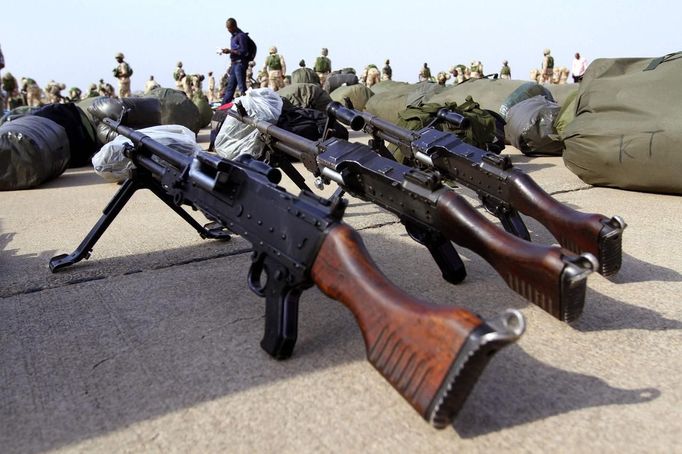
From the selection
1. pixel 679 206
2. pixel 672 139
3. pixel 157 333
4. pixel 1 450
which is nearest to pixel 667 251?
pixel 679 206

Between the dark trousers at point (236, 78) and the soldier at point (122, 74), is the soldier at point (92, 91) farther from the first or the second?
the dark trousers at point (236, 78)

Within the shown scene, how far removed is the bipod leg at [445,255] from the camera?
9.51ft

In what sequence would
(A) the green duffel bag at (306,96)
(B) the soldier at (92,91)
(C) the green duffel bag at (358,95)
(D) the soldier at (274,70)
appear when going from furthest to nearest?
(B) the soldier at (92,91)
(D) the soldier at (274,70)
(C) the green duffel bag at (358,95)
(A) the green duffel bag at (306,96)

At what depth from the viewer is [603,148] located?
5.06 metres

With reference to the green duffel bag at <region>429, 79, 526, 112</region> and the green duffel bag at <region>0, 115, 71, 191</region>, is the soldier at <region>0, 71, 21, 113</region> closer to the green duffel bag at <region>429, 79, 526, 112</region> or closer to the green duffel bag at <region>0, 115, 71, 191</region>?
the green duffel bag at <region>0, 115, 71, 191</region>

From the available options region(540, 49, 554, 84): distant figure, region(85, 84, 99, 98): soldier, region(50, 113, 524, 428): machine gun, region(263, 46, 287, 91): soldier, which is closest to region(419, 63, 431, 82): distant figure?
region(540, 49, 554, 84): distant figure

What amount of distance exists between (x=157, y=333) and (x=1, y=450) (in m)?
0.80

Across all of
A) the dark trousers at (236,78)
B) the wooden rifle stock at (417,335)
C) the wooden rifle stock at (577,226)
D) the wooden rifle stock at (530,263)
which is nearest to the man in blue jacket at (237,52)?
the dark trousers at (236,78)

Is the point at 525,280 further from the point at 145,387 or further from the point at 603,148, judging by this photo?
the point at 603,148

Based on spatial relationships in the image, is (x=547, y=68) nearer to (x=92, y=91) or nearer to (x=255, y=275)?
(x=92, y=91)

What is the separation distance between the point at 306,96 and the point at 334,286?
6802 millimetres

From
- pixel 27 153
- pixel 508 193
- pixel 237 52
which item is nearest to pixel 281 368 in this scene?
pixel 508 193

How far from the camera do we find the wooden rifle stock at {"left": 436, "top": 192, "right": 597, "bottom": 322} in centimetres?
208

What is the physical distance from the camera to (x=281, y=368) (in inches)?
83.4
